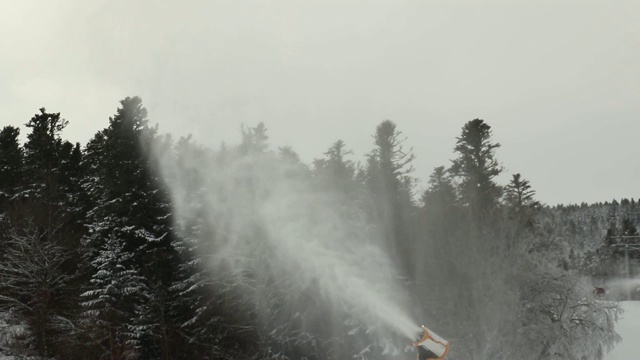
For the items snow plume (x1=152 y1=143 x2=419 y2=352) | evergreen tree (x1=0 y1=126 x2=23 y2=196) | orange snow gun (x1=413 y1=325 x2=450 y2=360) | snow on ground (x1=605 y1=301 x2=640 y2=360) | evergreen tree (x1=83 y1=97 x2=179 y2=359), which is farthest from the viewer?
evergreen tree (x1=0 y1=126 x2=23 y2=196)

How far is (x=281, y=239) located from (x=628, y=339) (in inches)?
1066

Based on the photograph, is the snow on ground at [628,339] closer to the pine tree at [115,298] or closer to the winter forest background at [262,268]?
the winter forest background at [262,268]

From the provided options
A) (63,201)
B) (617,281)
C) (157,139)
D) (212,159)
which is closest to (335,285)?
(212,159)

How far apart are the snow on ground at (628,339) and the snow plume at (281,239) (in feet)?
49.0

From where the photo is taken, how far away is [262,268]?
79.6 ft

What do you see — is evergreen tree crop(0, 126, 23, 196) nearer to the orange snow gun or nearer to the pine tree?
the pine tree

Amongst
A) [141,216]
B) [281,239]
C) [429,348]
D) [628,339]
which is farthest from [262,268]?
[628,339]

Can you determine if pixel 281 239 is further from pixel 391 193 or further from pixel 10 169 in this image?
pixel 10 169

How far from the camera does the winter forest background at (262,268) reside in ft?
82.1

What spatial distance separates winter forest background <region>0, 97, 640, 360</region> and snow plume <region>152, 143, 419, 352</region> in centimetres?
9

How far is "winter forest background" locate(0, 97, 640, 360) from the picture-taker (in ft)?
82.1

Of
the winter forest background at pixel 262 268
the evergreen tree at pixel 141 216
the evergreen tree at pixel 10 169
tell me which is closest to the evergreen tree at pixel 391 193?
the winter forest background at pixel 262 268

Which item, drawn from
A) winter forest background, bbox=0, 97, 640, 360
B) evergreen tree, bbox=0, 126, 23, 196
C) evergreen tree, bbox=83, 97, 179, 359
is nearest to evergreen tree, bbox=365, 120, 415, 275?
winter forest background, bbox=0, 97, 640, 360

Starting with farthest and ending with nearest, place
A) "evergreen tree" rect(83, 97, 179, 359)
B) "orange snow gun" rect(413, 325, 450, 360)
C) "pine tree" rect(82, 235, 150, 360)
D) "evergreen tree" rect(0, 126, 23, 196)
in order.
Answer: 1. "evergreen tree" rect(0, 126, 23, 196)
2. "evergreen tree" rect(83, 97, 179, 359)
3. "pine tree" rect(82, 235, 150, 360)
4. "orange snow gun" rect(413, 325, 450, 360)
